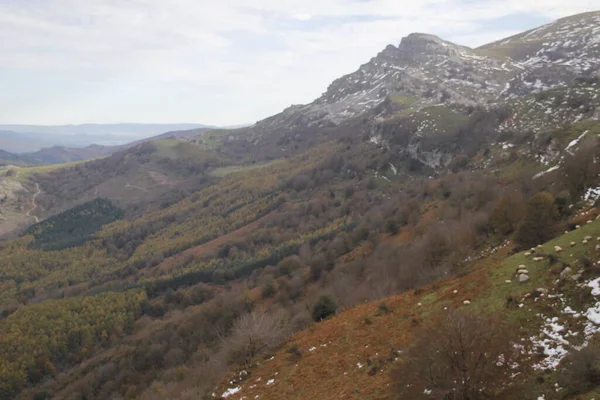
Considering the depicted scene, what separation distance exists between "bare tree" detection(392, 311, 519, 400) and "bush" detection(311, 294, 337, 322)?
25.1 m

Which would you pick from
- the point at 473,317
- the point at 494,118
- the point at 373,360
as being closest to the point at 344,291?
the point at 373,360

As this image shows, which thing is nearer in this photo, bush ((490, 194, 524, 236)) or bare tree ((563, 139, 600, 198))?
bare tree ((563, 139, 600, 198))

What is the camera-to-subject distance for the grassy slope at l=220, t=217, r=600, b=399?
23109 millimetres

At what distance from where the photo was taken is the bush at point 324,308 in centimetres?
3997

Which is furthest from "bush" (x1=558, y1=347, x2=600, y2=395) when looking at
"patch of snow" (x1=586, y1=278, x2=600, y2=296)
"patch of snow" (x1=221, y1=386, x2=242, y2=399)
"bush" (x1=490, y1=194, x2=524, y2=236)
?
"bush" (x1=490, y1=194, x2=524, y2=236)

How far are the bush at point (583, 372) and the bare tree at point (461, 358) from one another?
2.52 m

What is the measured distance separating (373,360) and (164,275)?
171 m

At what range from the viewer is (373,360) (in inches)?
1002

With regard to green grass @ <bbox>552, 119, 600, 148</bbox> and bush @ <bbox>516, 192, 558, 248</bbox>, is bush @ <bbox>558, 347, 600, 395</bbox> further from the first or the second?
green grass @ <bbox>552, 119, 600, 148</bbox>

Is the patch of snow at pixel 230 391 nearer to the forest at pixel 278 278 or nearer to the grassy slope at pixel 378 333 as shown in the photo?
the grassy slope at pixel 378 333

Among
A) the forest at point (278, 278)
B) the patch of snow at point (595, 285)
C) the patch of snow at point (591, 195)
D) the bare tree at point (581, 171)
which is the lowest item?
the forest at point (278, 278)

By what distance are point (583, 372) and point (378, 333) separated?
15511 millimetres

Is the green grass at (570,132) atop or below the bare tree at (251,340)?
atop

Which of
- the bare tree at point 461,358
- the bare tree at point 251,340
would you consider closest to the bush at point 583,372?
the bare tree at point 461,358
